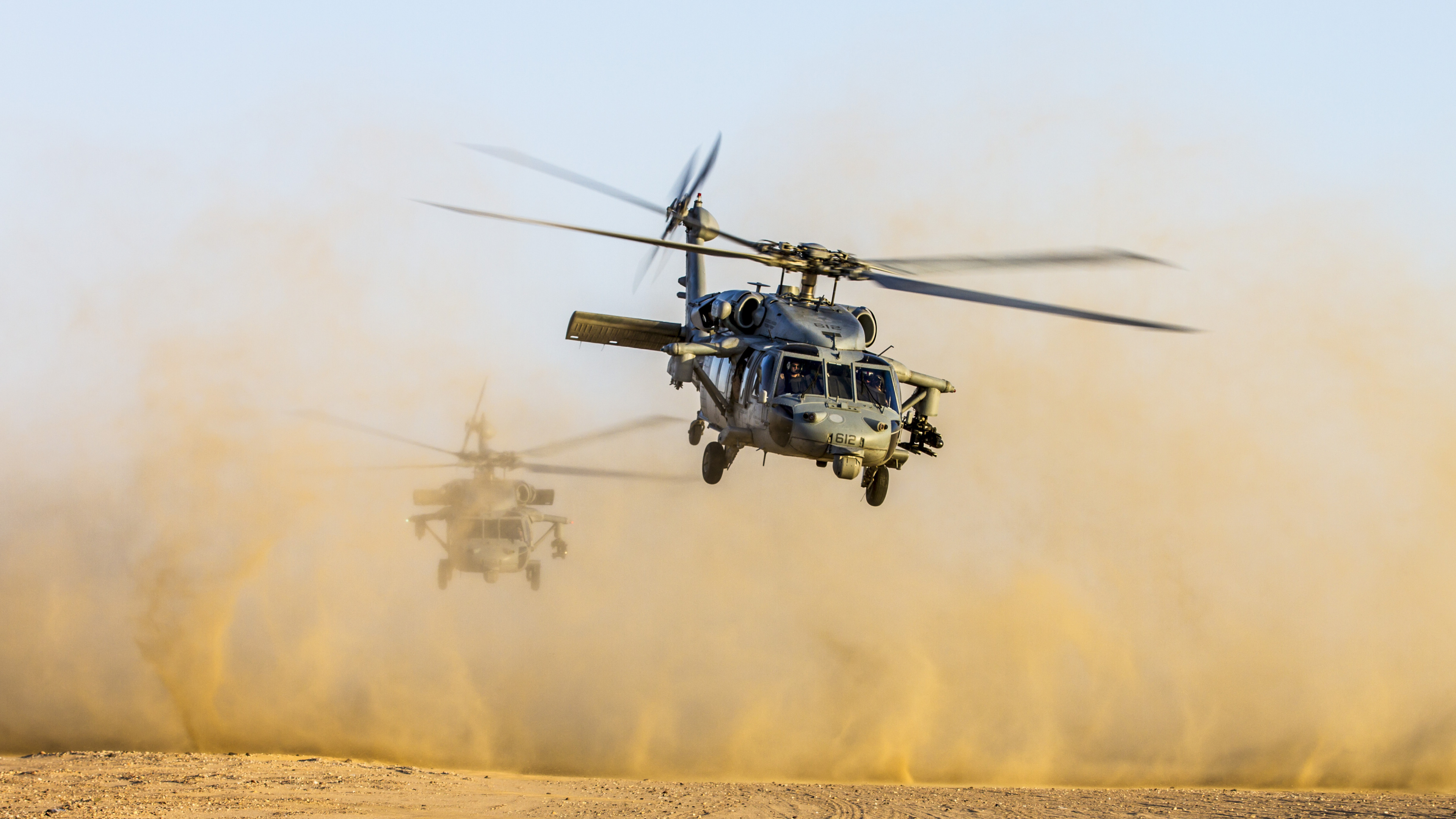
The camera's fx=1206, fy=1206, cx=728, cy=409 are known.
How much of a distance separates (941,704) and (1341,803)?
9730 mm

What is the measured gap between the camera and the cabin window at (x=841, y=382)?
15953mm

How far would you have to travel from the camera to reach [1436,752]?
25844 mm

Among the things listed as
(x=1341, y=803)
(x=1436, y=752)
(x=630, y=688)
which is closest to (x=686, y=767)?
(x=630, y=688)

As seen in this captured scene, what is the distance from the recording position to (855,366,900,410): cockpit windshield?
16.2 m

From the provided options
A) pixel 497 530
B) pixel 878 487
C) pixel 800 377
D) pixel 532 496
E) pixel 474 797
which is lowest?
pixel 474 797

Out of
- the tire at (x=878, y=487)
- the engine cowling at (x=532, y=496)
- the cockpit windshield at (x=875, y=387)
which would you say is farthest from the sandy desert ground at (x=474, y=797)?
the engine cowling at (x=532, y=496)

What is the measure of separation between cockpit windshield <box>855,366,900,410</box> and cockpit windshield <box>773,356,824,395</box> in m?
0.52

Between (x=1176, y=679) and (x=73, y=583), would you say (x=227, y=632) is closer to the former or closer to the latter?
(x=73, y=583)

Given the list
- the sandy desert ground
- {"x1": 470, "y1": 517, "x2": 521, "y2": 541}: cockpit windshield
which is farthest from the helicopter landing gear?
{"x1": 470, "y1": 517, "x2": 521, "y2": 541}: cockpit windshield

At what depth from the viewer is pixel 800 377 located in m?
16.0

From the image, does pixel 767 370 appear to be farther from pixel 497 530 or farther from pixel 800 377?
pixel 497 530

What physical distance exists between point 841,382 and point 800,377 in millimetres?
566

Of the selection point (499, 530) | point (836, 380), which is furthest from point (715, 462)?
point (499, 530)

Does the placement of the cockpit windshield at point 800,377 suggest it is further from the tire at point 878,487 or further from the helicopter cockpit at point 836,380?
the tire at point 878,487
